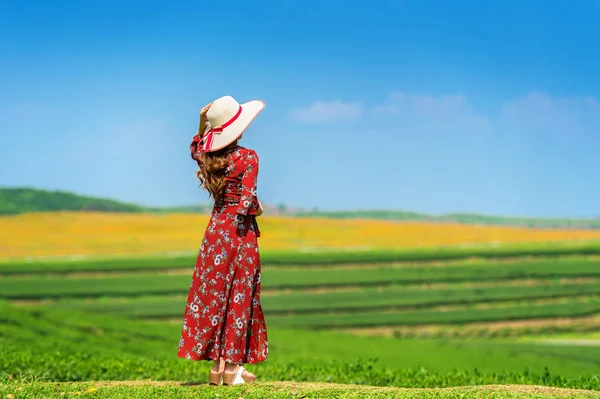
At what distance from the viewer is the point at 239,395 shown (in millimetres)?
7258

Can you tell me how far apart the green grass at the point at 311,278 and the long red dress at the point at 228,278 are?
666 inches

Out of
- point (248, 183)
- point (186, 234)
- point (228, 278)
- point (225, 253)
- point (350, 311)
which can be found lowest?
point (350, 311)

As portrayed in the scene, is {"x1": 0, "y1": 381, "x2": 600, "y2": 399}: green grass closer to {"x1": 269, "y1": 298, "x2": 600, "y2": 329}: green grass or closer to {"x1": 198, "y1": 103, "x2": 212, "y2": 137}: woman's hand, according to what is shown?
{"x1": 198, "y1": 103, "x2": 212, "y2": 137}: woman's hand

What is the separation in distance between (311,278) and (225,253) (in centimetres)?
1814

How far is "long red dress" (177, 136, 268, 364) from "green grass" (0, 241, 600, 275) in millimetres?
18736

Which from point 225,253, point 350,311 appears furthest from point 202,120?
point 350,311

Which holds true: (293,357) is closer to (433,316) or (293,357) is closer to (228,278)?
(228,278)

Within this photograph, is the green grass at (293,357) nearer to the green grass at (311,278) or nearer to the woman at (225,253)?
the woman at (225,253)

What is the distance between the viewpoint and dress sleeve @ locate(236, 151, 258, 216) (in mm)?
7348

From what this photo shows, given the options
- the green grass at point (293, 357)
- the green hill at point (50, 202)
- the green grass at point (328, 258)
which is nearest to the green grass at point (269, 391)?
the green grass at point (293, 357)

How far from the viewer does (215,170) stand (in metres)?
7.51

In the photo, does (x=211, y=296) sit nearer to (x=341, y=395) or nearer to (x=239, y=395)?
(x=239, y=395)

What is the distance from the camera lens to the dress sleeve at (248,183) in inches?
289

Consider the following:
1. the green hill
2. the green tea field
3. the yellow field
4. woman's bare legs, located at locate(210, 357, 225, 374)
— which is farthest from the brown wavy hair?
the green hill
